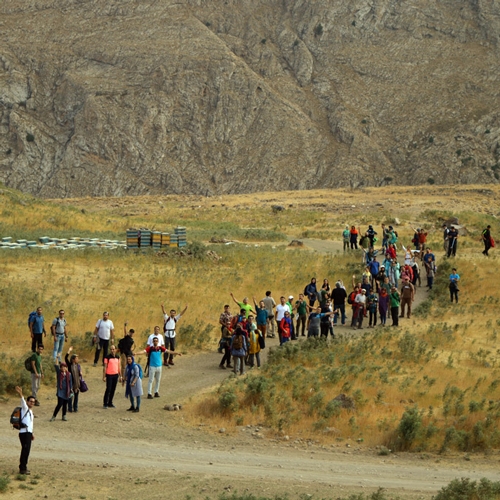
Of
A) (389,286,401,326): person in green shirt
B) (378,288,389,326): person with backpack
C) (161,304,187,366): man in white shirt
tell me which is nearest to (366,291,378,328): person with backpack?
(378,288,389,326): person with backpack

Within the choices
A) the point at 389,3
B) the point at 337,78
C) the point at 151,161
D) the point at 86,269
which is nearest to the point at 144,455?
the point at 86,269

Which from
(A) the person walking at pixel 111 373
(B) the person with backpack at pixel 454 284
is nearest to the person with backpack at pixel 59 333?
(A) the person walking at pixel 111 373

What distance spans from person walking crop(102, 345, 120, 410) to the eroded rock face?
3066 inches

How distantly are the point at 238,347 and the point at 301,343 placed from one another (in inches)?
131

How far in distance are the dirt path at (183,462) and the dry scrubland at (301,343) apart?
691 millimetres

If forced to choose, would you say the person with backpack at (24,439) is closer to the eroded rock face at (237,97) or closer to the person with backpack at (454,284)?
the person with backpack at (454,284)

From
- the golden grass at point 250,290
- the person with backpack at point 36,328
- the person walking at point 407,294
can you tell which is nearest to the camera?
the golden grass at point 250,290

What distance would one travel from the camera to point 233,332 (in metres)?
23.4

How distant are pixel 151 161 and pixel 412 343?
→ 7592 cm

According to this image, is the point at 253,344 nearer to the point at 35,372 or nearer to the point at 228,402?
the point at 228,402

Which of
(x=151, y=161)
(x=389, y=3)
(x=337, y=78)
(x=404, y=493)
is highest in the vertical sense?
(x=389, y=3)

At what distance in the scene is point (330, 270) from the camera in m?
37.9

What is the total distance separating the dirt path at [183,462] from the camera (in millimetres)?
15688

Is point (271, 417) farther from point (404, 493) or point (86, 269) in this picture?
point (86, 269)
